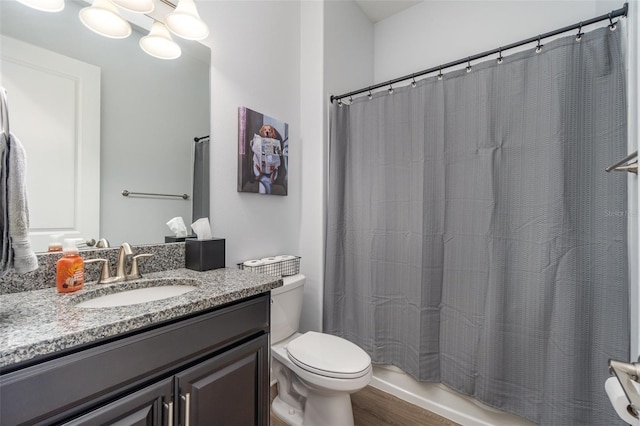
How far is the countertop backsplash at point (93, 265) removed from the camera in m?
0.89

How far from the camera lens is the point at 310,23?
1967mm

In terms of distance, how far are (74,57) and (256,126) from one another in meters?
0.83

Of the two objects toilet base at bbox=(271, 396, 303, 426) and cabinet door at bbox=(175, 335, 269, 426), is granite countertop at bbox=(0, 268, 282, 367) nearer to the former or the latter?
cabinet door at bbox=(175, 335, 269, 426)

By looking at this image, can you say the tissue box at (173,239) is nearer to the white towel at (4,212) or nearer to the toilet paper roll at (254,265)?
the toilet paper roll at (254,265)

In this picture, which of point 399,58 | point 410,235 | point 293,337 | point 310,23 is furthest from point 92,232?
point 399,58

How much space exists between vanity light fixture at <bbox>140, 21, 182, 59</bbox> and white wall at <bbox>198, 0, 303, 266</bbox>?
21 cm

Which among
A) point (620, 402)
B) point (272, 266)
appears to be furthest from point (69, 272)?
point (620, 402)

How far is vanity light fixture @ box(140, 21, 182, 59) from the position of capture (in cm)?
123

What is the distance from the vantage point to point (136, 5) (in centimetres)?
107

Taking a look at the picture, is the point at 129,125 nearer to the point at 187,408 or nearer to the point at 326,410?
the point at 187,408

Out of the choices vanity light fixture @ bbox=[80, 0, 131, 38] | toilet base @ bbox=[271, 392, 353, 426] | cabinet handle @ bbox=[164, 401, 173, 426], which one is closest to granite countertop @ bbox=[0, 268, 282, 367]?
cabinet handle @ bbox=[164, 401, 173, 426]

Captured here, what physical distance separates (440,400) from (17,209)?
Answer: 6.75 feet

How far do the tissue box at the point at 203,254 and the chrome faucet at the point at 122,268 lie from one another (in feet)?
0.56

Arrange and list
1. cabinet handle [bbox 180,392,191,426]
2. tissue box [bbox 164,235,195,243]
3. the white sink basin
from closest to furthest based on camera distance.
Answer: cabinet handle [bbox 180,392,191,426]
the white sink basin
tissue box [bbox 164,235,195,243]
